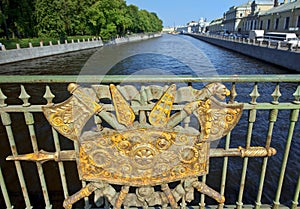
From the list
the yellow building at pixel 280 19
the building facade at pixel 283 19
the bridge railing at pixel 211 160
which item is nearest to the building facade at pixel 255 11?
the yellow building at pixel 280 19

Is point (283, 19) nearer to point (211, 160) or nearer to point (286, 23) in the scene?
point (286, 23)

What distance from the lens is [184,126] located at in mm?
2059

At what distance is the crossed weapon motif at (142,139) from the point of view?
179cm

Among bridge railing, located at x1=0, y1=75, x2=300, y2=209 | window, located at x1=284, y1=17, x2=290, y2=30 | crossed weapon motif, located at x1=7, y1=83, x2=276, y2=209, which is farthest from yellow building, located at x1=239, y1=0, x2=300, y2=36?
crossed weapon motif, located at x1=7, y1=83, x2=276, y2=209

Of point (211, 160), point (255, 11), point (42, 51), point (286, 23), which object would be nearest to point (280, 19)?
point (286, 23)

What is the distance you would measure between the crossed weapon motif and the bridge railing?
0.12 metres

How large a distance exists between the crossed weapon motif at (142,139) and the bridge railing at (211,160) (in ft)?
0.39

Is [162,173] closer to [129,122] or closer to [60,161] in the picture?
[129,122]

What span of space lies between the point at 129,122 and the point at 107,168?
468mm

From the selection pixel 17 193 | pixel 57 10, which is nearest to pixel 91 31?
pixel 57 10

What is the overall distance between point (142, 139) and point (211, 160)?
4.17 m

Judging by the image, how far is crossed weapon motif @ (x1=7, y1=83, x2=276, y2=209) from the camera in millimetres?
1787

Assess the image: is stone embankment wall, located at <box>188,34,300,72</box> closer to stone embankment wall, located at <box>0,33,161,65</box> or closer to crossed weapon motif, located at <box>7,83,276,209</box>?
crossed weapon motif, located at <box>7,83,276,209</box>

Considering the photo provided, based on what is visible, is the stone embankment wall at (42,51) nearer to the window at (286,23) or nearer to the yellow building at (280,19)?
the yellow building at (280,19)
